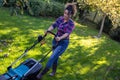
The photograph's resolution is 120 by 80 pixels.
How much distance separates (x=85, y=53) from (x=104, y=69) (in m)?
1.75

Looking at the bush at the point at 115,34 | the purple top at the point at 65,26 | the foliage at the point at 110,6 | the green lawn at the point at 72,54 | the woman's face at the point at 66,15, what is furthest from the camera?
the bush at the point at 115,34

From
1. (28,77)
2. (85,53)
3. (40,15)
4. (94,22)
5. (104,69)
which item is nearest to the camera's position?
(28,77)

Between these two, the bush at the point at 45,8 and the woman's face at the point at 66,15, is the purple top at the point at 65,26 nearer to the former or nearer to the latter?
the woman's face at the point at 66,15

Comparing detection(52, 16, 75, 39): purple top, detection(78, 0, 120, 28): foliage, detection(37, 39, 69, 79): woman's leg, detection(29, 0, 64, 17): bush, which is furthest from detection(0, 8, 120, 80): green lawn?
detection(29, 0, 64, 17): bush

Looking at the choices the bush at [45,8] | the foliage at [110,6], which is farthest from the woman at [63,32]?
Answer: the bush at [45,8]

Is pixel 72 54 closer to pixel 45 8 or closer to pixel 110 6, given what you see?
pixel 110 6

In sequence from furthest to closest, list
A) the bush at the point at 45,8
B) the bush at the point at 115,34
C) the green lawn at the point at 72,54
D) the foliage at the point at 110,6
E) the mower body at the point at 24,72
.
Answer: the bush at the point at 45,8
the bush at the point at 115,34
the foliage at the point at 110,6
the green lawn at the point at 72,54
the mower body at the point at 24,72

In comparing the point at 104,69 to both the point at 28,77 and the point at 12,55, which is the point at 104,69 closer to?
the point at 12,55

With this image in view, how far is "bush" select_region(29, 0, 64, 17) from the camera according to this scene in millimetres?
20864

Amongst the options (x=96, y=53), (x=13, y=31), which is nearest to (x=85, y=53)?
(x=96, y=53)

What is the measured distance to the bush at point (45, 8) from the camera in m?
20.9

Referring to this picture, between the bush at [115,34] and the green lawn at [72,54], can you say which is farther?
the bush at [115,34]

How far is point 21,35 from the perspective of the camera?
1266 centimetres

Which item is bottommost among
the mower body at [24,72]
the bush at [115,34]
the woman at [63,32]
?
the bush at [115,34]
